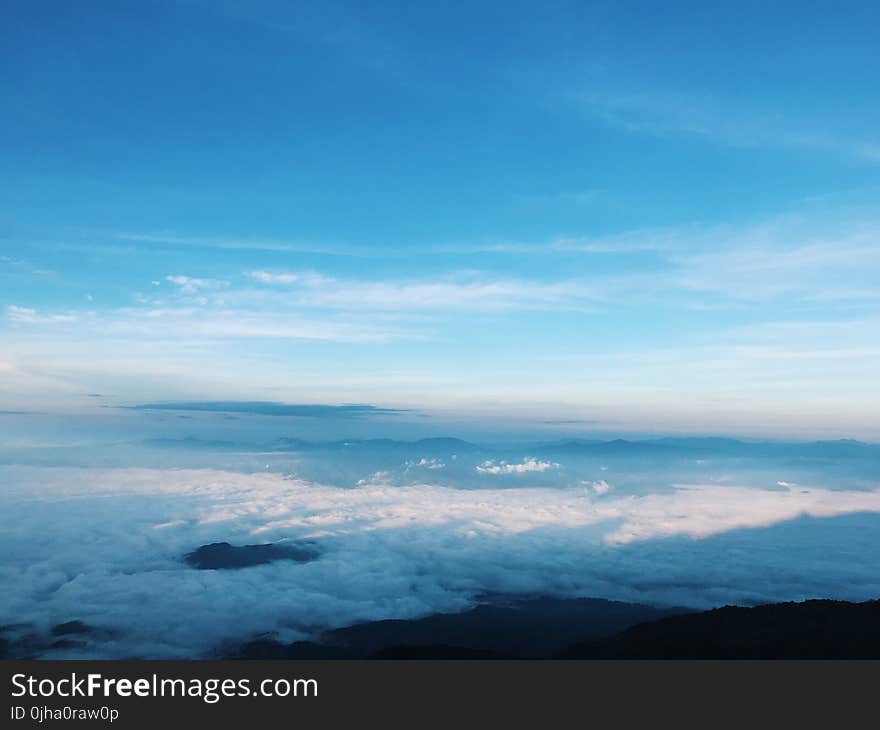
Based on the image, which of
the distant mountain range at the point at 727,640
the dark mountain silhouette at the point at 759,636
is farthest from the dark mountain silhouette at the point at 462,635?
the dark mountain silhouette at the point at 759,636

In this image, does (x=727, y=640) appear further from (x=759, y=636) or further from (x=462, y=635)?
(x=462, y=635)

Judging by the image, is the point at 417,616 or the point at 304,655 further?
the point at 417,616

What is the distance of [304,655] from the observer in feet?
494

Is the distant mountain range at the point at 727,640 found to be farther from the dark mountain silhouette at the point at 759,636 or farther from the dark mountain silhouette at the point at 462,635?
the dark mountain silhouette at the point at 462,635

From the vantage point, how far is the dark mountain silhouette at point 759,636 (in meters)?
79.4

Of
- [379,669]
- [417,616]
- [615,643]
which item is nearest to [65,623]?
Result: [417,616]

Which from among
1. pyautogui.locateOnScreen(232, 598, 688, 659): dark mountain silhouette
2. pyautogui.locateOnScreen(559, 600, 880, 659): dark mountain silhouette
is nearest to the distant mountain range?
pyautogui.locateOnScreen(559, 600, 880, 659): dark mountain silhouette

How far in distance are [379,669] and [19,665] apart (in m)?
23.6

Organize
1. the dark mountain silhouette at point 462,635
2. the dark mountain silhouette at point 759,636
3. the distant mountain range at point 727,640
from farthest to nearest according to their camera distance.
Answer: the dark mountain silhouette at point 462,635 → the distant mountain range at point 727,640 → the dark mountain silhouette at point 759,636

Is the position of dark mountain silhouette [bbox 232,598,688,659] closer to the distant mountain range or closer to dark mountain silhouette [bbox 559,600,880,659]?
the distant mountain range

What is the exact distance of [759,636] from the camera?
8825 centimetres

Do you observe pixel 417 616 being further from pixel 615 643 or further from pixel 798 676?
pixel 798 676

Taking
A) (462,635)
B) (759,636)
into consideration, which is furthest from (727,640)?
(462,635)

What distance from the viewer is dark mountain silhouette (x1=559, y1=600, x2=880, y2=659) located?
260ft
